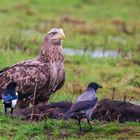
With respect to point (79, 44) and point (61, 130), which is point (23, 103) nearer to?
point (61, 130)

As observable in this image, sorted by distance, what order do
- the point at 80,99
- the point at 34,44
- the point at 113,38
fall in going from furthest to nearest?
the point at 113,38 < the point at 34,44 < the point at 80,99

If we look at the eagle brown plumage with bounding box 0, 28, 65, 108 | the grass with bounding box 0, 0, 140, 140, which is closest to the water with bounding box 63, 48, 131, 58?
the grass with bounding box 0, 0, 140, 140

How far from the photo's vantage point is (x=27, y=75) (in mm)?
12938

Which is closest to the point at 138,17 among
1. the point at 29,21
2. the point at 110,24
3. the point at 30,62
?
the point at 110,24

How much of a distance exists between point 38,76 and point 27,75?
0.20m

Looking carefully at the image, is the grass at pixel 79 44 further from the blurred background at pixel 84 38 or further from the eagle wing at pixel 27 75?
the eagle wing at pixel 27 75

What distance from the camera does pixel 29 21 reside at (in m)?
28.9

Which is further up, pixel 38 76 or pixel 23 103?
pixel 38 76

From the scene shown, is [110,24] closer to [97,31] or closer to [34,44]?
[97,31]

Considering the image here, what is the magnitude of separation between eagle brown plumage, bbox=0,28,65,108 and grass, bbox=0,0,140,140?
110 cm

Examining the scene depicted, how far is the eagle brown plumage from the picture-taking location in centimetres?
1285

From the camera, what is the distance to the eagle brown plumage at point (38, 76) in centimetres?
1285

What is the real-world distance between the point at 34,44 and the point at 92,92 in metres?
11.2

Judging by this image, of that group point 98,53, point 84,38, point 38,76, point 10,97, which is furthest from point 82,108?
point 84,38
